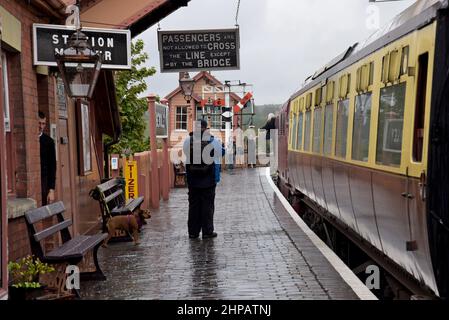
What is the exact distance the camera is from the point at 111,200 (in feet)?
35.5

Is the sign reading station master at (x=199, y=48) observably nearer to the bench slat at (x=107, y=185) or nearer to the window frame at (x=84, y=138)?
the window frame at (x=84, y=138)

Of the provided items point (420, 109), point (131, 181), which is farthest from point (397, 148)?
point (131, 181)

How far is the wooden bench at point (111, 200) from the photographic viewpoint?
988 centimetres

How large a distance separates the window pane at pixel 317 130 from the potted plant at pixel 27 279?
601 cm

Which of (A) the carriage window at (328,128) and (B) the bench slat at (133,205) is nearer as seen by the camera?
(A) the carriage window at (328,128)

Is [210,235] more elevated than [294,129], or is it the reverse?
[294,129]

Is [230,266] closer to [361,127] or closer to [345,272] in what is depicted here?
[345,272]

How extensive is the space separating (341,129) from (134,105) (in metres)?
18.5

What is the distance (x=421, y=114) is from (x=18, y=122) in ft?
14.7

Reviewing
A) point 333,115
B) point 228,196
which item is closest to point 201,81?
point 228,196

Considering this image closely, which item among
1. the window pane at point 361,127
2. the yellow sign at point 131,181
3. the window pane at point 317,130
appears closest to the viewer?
the window pane at point 361,127

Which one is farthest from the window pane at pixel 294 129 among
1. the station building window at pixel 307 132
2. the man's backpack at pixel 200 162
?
the man's backpack at pixel 200 162

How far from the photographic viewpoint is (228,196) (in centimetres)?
1844

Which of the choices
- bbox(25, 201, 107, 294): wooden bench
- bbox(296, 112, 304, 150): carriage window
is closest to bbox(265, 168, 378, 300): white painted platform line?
bbox(25, 201, 107, 294): wooden bench
